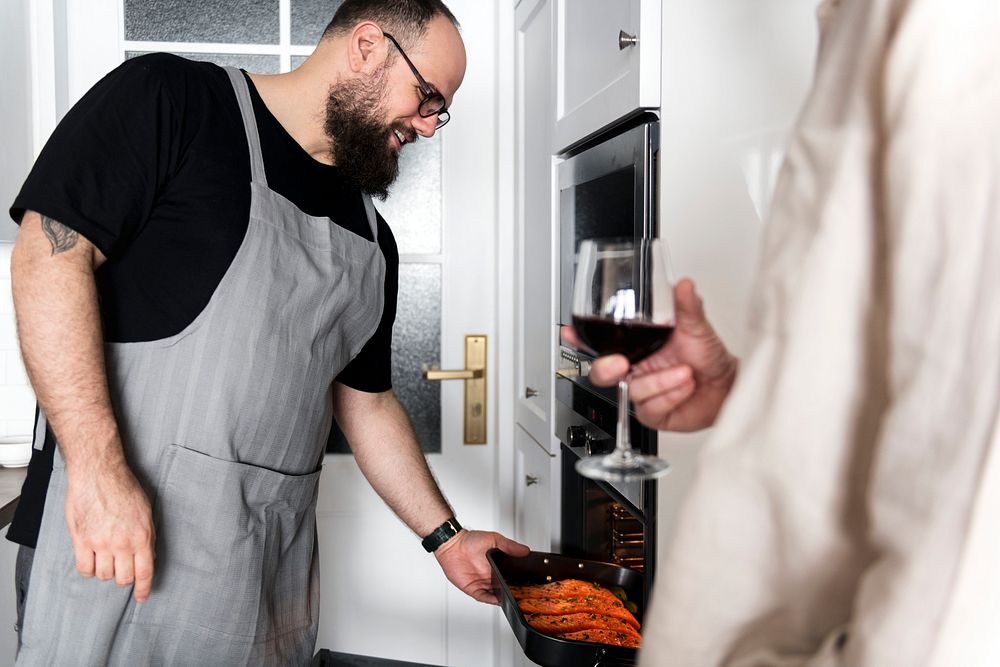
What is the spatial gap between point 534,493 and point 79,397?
4.12 ft

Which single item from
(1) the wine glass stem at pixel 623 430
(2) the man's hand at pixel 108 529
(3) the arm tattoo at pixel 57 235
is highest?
(3) the arm tattoo at pixel 57 235

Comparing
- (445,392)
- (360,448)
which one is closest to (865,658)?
(360,448)

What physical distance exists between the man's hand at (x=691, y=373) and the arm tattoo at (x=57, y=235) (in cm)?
76

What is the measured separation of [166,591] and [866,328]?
3.70ft

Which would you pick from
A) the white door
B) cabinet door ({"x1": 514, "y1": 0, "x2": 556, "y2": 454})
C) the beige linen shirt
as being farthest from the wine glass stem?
the white door

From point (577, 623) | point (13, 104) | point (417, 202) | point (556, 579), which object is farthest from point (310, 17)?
point (577, 623)

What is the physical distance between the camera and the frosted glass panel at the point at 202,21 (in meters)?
2.24

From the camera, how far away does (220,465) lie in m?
1.27

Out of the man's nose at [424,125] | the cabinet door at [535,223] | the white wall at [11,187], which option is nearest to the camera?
the man's nose at [424,125]

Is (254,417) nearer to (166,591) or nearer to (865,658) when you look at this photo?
(166,591)

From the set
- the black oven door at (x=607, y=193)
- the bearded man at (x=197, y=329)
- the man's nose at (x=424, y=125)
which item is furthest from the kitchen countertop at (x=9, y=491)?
the black oven door at (x=607, y=193)

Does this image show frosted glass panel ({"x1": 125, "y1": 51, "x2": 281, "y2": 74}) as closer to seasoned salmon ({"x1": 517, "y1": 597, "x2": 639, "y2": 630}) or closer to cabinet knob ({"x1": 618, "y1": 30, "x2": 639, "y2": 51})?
cabinet knob ({"x1": 618, "y1": 30, "x2": 639, "y2": 51})

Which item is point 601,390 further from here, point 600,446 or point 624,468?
point 624,468

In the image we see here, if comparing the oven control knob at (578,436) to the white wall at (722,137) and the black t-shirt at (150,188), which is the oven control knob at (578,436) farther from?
the black t-shirt at (150,188)
